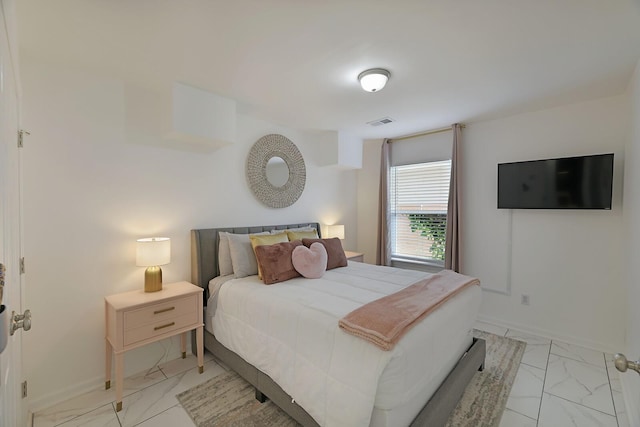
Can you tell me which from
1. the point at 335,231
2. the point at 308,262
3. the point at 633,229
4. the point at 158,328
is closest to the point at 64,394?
the point at 158,328

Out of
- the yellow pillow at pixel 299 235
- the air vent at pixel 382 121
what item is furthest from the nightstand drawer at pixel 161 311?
the air vent at pixel 382 121

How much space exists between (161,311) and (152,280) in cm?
30

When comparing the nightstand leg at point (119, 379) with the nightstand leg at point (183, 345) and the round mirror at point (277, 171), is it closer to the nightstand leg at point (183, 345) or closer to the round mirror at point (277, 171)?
the nightstand leg at point (183, 345)

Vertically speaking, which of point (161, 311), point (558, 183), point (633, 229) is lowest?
point (161, 311)

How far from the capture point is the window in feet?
13.0

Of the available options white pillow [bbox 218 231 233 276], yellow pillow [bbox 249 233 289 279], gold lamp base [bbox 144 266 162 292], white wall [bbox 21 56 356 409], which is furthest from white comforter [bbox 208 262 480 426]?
white wall [bbox 21 56 356 409]

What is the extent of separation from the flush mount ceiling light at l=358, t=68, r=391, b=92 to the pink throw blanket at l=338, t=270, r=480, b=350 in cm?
166

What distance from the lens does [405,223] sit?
4.35 metres

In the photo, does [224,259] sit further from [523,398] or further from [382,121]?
[523,398]

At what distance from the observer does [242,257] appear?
269cm

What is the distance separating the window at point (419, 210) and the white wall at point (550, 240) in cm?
34

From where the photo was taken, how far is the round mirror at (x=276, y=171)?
334 cm

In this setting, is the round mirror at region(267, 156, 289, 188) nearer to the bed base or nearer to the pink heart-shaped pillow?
the pink heart-shaped pillow

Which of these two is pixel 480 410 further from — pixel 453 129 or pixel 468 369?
pixel 453 129
